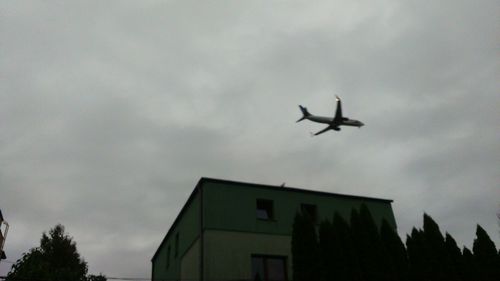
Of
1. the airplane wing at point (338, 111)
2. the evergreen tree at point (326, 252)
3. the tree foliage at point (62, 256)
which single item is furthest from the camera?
the tree foliage at point (62, 256)

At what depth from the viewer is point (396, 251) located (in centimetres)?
1955

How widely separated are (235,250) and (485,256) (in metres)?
13.5

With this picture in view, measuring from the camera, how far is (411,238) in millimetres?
20547

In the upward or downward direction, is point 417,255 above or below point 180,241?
below

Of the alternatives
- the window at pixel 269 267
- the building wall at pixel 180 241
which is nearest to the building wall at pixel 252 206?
the building wall at pixel 180 241

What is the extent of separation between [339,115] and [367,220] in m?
Answer: 9.28

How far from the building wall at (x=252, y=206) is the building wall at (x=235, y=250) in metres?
0.41

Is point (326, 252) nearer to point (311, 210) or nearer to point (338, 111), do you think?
point (311, 210)

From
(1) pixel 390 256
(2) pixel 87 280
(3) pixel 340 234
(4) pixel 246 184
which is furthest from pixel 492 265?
(2) pixel 87 280

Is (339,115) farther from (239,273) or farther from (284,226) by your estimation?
(239,273)

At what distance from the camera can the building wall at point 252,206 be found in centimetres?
2198

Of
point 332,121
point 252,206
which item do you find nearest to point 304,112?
point 332,121

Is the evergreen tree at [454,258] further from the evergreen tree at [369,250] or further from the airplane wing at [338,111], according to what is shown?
the airplane wing at [338,111]

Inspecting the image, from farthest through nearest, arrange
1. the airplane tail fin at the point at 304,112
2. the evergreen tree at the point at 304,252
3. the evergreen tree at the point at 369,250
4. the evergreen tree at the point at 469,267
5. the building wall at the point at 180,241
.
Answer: the airplane tail fin at the point at 304,112
the building wall at the point at 180,241
the evergreen tree at the point at 469,267
the evergreen tree at the point at 369,250
the evergreen tree at the point at 304,252
